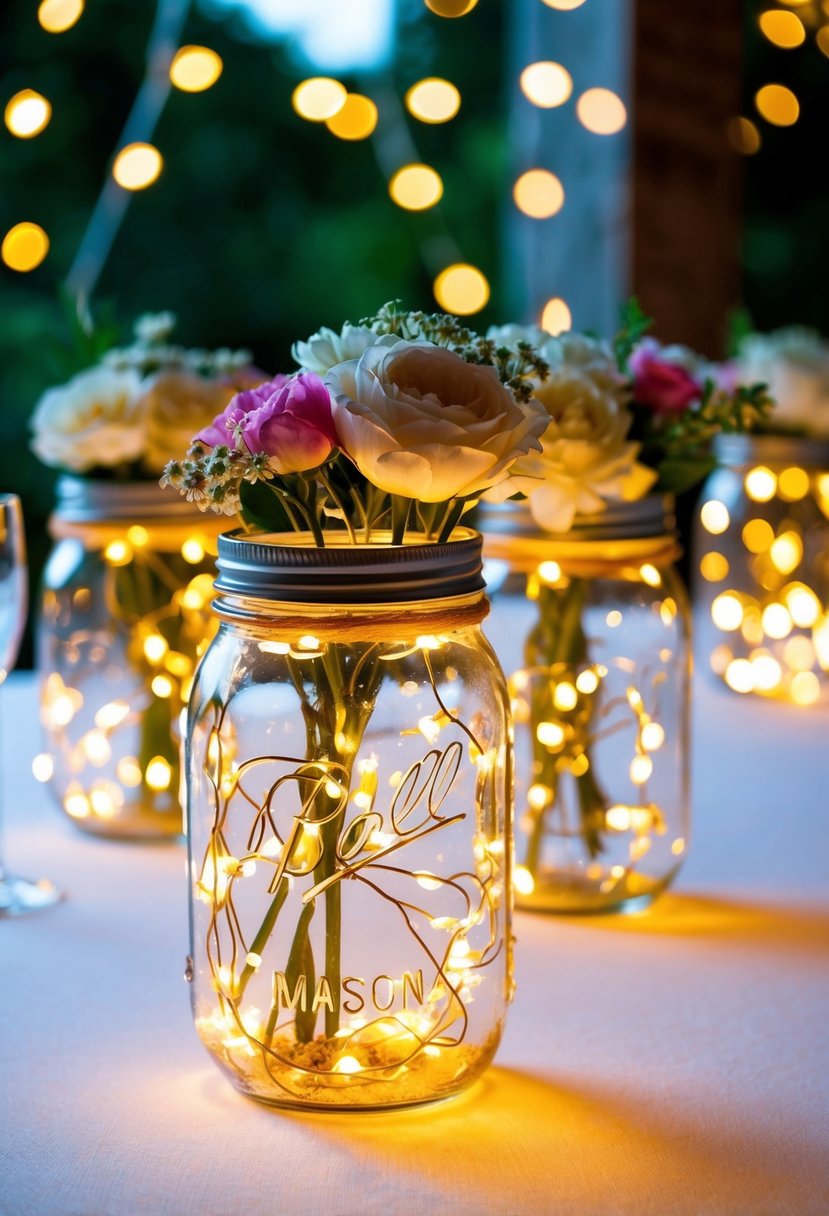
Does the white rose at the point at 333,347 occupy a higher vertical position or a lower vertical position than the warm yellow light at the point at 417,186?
lower

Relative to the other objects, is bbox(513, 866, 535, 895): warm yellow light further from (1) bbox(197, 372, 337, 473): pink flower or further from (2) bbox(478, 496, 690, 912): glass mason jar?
(1) bbox(197, 372, 337, 473): pink flower

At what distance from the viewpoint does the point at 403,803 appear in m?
0.76

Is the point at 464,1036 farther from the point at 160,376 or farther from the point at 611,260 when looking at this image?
the point at 611,260

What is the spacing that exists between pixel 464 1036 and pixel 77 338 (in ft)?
2.51

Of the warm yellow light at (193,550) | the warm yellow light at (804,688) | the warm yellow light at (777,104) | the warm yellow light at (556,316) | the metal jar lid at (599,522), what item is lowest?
the warm yellow light at (804,688)

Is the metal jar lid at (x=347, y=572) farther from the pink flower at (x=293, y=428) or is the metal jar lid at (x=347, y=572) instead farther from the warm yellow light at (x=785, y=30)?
the warm yellow light at (x=785, y=30)

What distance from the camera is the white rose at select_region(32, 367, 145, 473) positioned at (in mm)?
1175

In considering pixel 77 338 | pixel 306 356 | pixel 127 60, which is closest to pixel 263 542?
pixel 306 356

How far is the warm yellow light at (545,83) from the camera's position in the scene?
2.23 m

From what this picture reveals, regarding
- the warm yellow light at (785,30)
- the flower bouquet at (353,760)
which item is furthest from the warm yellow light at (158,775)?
the warm yellow light at (785,30)

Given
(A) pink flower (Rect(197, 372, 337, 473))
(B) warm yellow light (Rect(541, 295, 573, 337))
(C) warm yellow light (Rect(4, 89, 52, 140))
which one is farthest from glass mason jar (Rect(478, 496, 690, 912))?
(B) warm yellow light (Rect(541, 295, 573, 337))

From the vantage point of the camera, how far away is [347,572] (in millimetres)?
707

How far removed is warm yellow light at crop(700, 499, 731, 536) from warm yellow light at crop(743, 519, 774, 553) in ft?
0.08

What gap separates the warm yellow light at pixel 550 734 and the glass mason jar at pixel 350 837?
28cm
